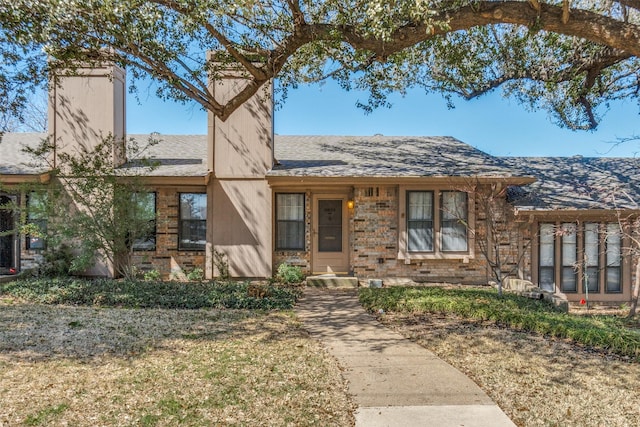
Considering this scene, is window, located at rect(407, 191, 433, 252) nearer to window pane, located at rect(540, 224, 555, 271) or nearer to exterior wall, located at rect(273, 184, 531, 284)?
exterior wall, located at rect(273, 184, 531, 284)

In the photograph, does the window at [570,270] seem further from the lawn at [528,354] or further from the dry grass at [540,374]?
the dry grass at [540,374]

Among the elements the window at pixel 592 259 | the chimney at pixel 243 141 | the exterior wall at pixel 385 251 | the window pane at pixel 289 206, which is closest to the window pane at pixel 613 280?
the window at pixel 592 259

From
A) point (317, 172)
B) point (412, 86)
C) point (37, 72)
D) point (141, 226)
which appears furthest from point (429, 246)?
point (37, 72)

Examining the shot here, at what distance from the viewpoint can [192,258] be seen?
1106 centimetres

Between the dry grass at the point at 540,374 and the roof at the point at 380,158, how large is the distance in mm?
5376

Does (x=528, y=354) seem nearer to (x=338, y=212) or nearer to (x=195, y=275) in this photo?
(x=338, y=212)

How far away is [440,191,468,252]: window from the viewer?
1066 cm

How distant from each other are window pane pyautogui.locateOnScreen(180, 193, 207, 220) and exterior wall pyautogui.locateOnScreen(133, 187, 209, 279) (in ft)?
0.55

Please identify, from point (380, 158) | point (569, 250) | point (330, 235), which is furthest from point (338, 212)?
point (569, 250)

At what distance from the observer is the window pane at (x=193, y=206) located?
11.2 meters

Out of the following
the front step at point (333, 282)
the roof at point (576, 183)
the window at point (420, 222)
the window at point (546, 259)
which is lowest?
the front step at point (333, 282)

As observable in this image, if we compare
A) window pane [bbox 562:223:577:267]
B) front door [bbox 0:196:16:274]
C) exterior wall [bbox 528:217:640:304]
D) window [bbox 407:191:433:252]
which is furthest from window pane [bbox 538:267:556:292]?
front door [bbox 0:196:16:274]

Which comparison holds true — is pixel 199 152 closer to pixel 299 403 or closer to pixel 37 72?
pixel 37 72

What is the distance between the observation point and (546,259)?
10664 mm
